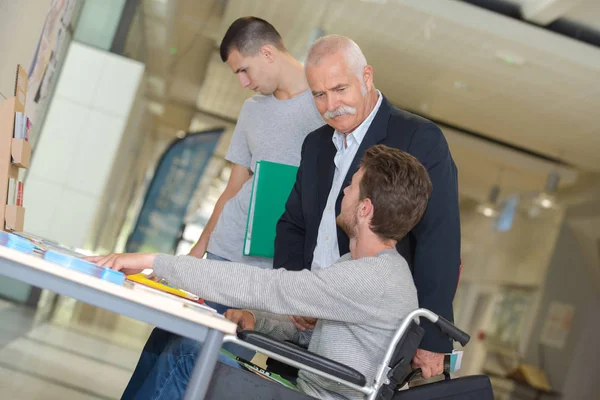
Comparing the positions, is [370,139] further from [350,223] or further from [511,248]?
[511,248]

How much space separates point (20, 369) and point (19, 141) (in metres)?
2.20

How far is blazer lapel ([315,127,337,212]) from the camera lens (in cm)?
252

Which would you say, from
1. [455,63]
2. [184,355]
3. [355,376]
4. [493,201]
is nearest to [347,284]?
[355,376]

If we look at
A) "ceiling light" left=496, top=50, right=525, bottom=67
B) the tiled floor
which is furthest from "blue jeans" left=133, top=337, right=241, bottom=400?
"ceiling light" left=496, top=50, right=525, bottom=67

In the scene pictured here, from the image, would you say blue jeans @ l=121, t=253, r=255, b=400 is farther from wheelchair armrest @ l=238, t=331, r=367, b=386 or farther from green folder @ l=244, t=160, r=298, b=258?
green folder @ l=244, t=160, r=298, b=258

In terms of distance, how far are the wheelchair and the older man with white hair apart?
27 cm

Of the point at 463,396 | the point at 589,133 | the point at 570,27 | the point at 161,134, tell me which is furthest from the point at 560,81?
the point at 161,134

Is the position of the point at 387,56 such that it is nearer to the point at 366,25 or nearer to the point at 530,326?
the point at 366,25

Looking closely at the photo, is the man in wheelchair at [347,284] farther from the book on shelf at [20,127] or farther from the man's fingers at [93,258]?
the book on shelf at [20,127]

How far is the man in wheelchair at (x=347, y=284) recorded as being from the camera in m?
1.78

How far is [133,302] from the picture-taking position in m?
1.49

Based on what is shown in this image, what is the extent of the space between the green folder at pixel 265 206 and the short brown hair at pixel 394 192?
0.81 meters

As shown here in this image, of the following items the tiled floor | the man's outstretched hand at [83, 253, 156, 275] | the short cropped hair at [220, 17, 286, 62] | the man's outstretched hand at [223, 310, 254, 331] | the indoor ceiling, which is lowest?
the tiled floor

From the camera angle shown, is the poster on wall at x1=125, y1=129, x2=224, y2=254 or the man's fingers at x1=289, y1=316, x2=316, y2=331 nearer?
the man's fingers at x1=289, y1=316, x2=316, y2=331
